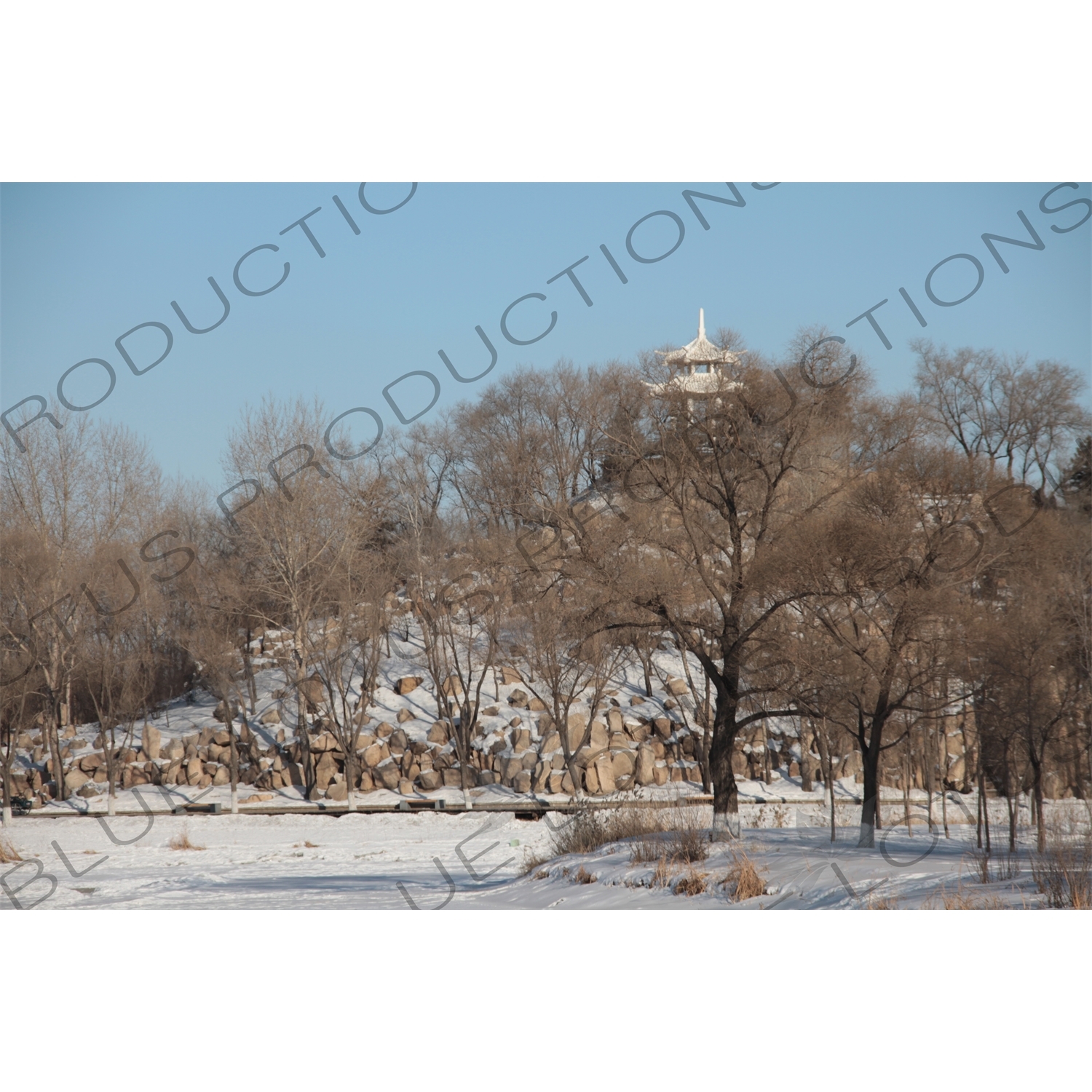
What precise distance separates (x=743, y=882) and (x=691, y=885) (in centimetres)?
86

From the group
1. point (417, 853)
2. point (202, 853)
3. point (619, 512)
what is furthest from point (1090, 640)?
point (202, 853)

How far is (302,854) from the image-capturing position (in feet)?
77.4

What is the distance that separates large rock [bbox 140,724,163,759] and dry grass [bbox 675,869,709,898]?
100ft

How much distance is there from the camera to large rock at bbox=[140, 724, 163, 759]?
127 feet

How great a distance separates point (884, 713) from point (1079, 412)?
3014 cm

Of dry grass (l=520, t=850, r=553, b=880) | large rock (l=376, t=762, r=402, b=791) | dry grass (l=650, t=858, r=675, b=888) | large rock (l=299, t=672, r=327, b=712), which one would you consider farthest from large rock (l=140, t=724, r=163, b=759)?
dry grass (l=650, t=858, r=675, b=888)

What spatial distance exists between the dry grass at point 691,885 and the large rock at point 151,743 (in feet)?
100

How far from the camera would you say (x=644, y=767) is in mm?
36719

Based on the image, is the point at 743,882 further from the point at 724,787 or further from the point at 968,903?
the point at 724,787

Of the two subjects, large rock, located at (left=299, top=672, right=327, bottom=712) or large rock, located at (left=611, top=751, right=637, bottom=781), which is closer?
large rock, located at (left=611, top=751, right=637, bottom=781)

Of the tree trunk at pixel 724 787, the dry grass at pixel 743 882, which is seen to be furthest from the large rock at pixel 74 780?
the dry grass at pixel 743 882

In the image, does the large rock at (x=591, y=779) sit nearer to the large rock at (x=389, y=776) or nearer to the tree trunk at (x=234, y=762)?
the large rock at (x=389, y=776)

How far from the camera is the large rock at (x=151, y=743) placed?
38.7 meters

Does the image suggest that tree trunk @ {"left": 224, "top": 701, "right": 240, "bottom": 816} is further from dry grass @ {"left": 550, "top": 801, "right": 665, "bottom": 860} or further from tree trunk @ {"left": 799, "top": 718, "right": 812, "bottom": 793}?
tree trunk @ {"left": 799, "top": 718, "right": 812, "bottom": 793}
